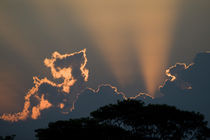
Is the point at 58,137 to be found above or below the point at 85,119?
below

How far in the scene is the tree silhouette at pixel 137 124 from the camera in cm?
4634

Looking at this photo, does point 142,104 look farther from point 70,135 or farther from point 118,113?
point 70,135

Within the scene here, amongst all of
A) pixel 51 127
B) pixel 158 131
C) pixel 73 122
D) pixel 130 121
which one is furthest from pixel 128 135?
pixel 51 127

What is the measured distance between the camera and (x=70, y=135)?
1757 inches

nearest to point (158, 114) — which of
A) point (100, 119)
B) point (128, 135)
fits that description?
point (128, 135)

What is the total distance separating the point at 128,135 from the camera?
159 feet

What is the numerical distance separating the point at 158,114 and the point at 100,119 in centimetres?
1166

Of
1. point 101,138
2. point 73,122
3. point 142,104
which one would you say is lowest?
point 101,138

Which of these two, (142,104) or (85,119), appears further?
(142,104)

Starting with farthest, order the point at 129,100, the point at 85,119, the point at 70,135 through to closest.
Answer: the point at 129,100 < the point at 85,119 < the point at 70,135

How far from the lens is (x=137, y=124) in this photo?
5056cm

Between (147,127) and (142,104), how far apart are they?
15.0 feet

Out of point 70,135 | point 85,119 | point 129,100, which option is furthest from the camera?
point 129,100

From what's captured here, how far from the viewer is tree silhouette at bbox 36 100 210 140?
46.3m
